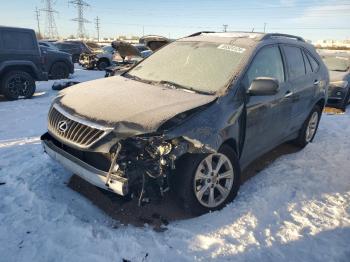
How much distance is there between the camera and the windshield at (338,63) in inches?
444

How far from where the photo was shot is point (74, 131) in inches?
122

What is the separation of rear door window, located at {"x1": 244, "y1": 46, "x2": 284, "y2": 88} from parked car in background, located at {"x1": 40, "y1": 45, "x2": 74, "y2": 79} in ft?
36.3

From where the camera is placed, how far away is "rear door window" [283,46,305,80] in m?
4.74

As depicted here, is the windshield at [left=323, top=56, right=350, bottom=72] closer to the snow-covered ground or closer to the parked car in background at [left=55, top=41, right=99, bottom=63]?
the snow-covered ground

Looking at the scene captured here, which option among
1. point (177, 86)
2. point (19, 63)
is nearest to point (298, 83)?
point (177, 86)

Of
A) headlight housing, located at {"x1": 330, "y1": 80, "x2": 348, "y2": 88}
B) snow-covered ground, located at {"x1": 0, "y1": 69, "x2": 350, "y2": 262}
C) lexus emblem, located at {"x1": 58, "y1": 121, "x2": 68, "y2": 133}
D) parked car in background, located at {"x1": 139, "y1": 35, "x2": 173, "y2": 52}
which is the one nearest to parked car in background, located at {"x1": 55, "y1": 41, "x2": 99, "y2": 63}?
parked car in background, located at {"x1": 139, "y1": 35, "x2": 173, "y2": 52}

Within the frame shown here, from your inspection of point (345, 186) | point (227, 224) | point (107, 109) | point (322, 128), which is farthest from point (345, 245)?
point (322, 128)

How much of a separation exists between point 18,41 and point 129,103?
25.0 ft

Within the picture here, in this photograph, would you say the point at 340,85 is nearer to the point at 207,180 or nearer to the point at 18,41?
the point at 207,180

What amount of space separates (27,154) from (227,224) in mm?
3023

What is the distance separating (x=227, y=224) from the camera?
3344mm

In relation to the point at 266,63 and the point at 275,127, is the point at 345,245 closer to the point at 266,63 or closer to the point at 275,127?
the point at 275,127

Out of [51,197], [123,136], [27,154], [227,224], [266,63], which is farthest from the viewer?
[27,154]

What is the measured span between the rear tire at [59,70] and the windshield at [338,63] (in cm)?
1016
